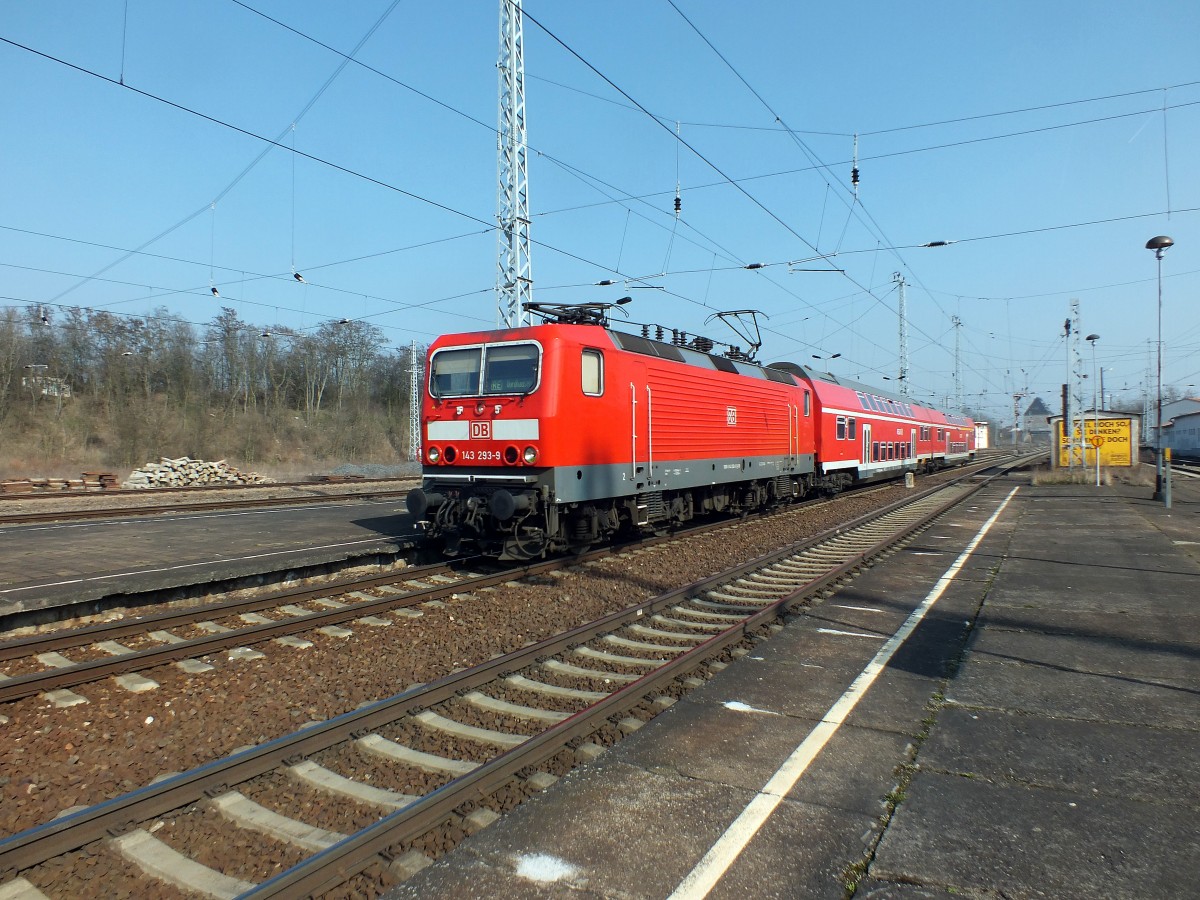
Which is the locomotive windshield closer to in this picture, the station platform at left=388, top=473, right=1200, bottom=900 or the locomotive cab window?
the locomotive cab window

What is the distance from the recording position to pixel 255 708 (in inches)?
219

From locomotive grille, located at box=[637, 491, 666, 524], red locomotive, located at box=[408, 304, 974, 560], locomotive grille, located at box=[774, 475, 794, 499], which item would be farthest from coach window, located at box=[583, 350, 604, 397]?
locomotive grille, located at box=[774, 475, 794, 499]

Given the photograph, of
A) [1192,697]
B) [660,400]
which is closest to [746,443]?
[660,400]

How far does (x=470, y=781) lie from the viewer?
3.95 m

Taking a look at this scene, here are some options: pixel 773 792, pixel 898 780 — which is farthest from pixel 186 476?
pixel 898 780

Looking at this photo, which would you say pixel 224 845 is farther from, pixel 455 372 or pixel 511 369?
pixel 455 372

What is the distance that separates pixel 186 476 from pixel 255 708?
27.6 m

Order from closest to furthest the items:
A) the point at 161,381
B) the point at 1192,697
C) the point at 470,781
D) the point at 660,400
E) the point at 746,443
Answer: the point at 470,781, the point at 1192,697, the point at 660,400, the point at 746,443, the point at 161,381

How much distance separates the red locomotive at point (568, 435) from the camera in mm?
10297

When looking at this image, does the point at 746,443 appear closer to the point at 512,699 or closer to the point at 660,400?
the point at 660,400

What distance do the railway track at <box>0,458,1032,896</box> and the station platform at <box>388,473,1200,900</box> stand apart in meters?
0.27

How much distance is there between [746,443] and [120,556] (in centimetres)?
1170

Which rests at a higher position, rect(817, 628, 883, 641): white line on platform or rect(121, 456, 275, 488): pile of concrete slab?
rect(121, 456, 275, 488): pile of concrete slab

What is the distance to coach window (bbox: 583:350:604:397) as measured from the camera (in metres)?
10.8
